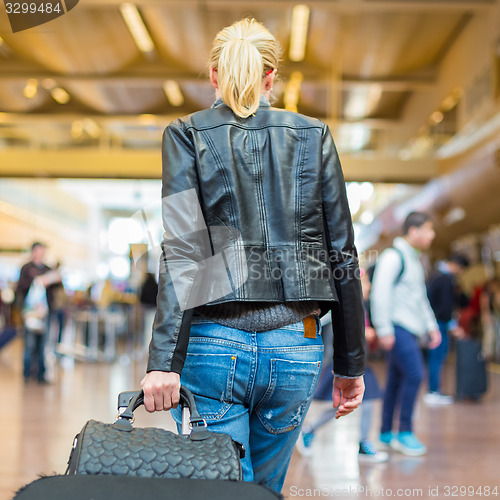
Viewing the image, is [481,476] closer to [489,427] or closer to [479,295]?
[489,427]

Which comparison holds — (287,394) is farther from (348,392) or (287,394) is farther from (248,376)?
(348,392)

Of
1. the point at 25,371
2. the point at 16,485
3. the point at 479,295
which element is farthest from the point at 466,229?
the point at 16,485

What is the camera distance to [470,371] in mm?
6535

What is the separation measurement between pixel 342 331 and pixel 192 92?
Result: 15252 millimetres

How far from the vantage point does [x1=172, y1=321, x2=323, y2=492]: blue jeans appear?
1317 mm

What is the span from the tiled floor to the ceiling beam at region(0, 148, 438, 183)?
7.80 meters

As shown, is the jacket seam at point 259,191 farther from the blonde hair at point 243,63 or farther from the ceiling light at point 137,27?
the ceiling light at point 137,27

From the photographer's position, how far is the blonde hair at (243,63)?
1367 mm

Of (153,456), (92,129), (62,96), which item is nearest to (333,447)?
(153,456)

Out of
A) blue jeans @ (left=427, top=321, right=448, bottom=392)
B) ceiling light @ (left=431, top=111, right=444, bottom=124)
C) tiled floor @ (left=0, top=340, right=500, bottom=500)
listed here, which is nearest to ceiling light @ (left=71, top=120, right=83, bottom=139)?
ceiling light @ (left=431, top=111, right=444, bottom=124)

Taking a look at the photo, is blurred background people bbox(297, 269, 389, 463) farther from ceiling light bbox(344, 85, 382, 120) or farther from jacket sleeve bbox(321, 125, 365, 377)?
ceiling light bbox(344, 85, 382, 120)

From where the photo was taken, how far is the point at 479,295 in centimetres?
1102

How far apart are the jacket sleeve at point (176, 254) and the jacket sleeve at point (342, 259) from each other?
0.30 metres

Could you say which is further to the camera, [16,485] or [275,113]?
[16,485]
